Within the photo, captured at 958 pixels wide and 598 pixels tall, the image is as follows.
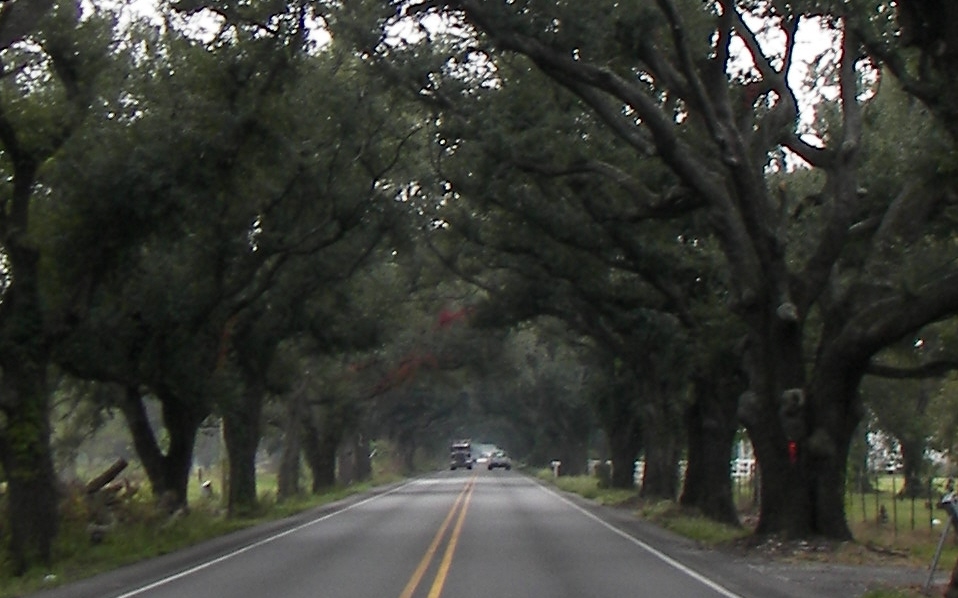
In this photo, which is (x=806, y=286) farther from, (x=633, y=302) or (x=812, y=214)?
(x=633, y=302)

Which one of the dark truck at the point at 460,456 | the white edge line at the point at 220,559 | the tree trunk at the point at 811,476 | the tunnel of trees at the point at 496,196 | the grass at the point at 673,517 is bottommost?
the white edge line at the point at 220,559

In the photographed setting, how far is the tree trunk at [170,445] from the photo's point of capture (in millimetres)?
35406

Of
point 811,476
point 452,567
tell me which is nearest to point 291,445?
point 811,476

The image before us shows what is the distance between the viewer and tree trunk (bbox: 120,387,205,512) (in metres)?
35.4

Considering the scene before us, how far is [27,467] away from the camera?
2227cm

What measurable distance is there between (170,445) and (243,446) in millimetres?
6773

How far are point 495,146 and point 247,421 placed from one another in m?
18.5

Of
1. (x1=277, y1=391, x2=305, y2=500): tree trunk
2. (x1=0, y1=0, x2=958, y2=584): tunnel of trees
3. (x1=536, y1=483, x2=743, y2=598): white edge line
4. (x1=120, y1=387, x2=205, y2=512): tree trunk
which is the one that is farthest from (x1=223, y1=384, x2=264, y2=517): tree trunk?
(x1=536, y1=483, x2=743, y2=598): white edge line

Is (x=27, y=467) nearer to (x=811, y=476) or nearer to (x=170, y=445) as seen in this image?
(x=170, y=445)

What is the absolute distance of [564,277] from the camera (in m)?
36.2

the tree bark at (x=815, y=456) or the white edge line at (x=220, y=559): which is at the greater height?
the tree bark at (x=815, y=456)

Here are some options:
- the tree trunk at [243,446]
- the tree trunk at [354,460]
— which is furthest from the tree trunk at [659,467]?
the tree trunk at [354,460]

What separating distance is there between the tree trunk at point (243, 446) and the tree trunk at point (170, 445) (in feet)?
15.3

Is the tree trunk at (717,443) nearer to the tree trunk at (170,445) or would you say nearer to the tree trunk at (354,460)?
the tree trunk at (170,445)
